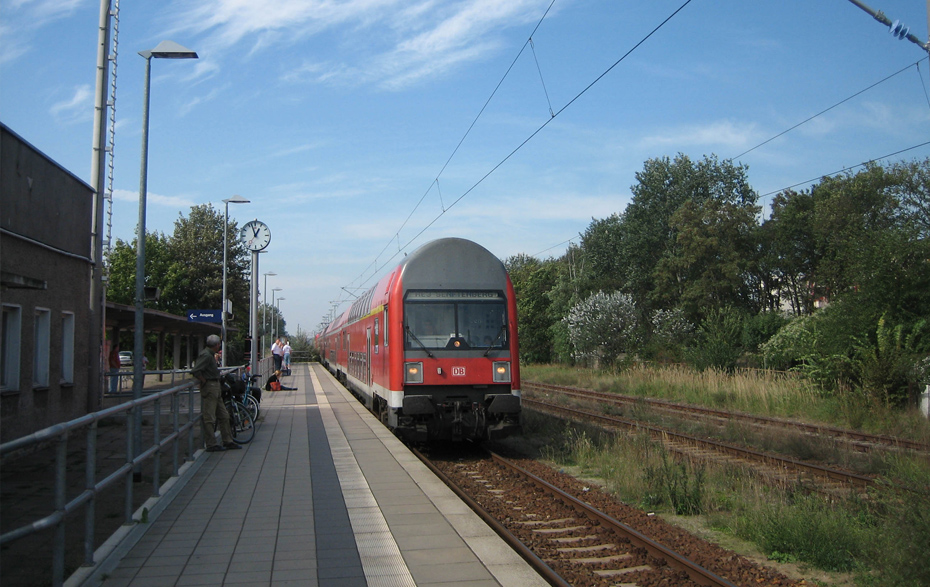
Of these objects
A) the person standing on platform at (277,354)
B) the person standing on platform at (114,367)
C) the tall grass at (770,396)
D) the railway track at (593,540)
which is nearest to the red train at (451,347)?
the railway track at (593,540)

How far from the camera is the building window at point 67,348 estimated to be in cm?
1347

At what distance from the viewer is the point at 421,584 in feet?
16.9

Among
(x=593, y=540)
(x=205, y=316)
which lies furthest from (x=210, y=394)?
(x=205, y=316)

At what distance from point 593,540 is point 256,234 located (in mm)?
19011

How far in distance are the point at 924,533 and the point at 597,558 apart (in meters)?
2.47

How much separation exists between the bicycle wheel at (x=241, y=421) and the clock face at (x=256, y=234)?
1143 centimetres

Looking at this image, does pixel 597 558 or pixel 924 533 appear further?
pixel 597 558

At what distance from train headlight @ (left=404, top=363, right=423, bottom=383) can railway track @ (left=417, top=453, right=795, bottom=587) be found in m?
1.77

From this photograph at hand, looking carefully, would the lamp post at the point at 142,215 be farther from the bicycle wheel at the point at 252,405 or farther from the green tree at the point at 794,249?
the green tree at the point at 794,249

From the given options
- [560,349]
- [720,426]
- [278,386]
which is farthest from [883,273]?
[560,349]

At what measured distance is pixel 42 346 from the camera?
12.4 meters

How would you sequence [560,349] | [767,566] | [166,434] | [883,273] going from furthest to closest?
[560,349] → [883,273] → [166,434] → [767,566]

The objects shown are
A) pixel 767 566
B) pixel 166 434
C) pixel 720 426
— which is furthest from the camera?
pixel 720 426

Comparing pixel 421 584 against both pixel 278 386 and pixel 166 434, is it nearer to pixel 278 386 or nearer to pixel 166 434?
pixel 166 434
